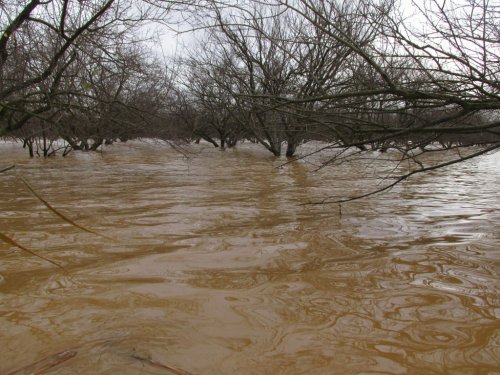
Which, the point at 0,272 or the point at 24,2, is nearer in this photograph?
the point at 0,272

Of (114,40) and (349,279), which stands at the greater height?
(114,40)

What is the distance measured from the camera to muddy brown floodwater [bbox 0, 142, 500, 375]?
4.59ft

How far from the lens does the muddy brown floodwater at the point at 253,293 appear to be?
1400mm

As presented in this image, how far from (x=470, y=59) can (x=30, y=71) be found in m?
6.46

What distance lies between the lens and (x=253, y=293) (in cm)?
196

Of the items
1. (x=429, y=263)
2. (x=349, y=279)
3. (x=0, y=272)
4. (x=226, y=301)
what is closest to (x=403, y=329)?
(x=349, y=279)

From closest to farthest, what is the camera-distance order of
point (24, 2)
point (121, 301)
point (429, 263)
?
point (121, 301) → point (429, 263) → point (24, 2)

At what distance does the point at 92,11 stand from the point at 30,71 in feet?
4.63

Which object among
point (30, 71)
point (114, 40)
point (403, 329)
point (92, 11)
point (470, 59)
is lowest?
point (403, 329)

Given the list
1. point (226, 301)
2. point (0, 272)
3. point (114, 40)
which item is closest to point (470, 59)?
point (226, 301)

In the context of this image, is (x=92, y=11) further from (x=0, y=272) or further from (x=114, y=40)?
(x=0, y=272)

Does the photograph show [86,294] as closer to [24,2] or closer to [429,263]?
[429,263]

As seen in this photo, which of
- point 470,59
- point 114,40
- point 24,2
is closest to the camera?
point 470,59

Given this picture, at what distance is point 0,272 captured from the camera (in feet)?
7.30
